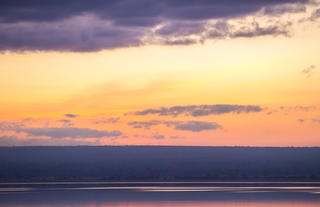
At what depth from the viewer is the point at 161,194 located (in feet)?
89.6

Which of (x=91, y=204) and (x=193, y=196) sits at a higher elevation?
(x=193, y=196)

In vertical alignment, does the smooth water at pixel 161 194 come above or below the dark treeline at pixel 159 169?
below

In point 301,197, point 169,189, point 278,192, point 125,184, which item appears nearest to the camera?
point 301,197

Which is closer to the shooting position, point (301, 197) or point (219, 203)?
point (219, 203)

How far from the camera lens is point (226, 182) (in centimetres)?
3516

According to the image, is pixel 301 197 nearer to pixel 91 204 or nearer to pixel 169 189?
pixel 169 189

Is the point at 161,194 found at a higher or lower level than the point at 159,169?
lower

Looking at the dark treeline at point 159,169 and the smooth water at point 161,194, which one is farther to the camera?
the dark treeline at point 159,169

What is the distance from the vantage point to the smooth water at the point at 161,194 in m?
23.6

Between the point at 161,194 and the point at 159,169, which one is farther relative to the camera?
the point at 159,169

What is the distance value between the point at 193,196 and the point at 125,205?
13.4 ft

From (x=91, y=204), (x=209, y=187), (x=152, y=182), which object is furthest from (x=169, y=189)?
(x=91, y=204)

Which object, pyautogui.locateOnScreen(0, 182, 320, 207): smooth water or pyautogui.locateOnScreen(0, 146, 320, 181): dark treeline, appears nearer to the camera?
pyautogui.locateOnScreen(0, 182, 320, 207): smooth water

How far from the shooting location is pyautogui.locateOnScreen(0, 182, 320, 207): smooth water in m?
23.6
